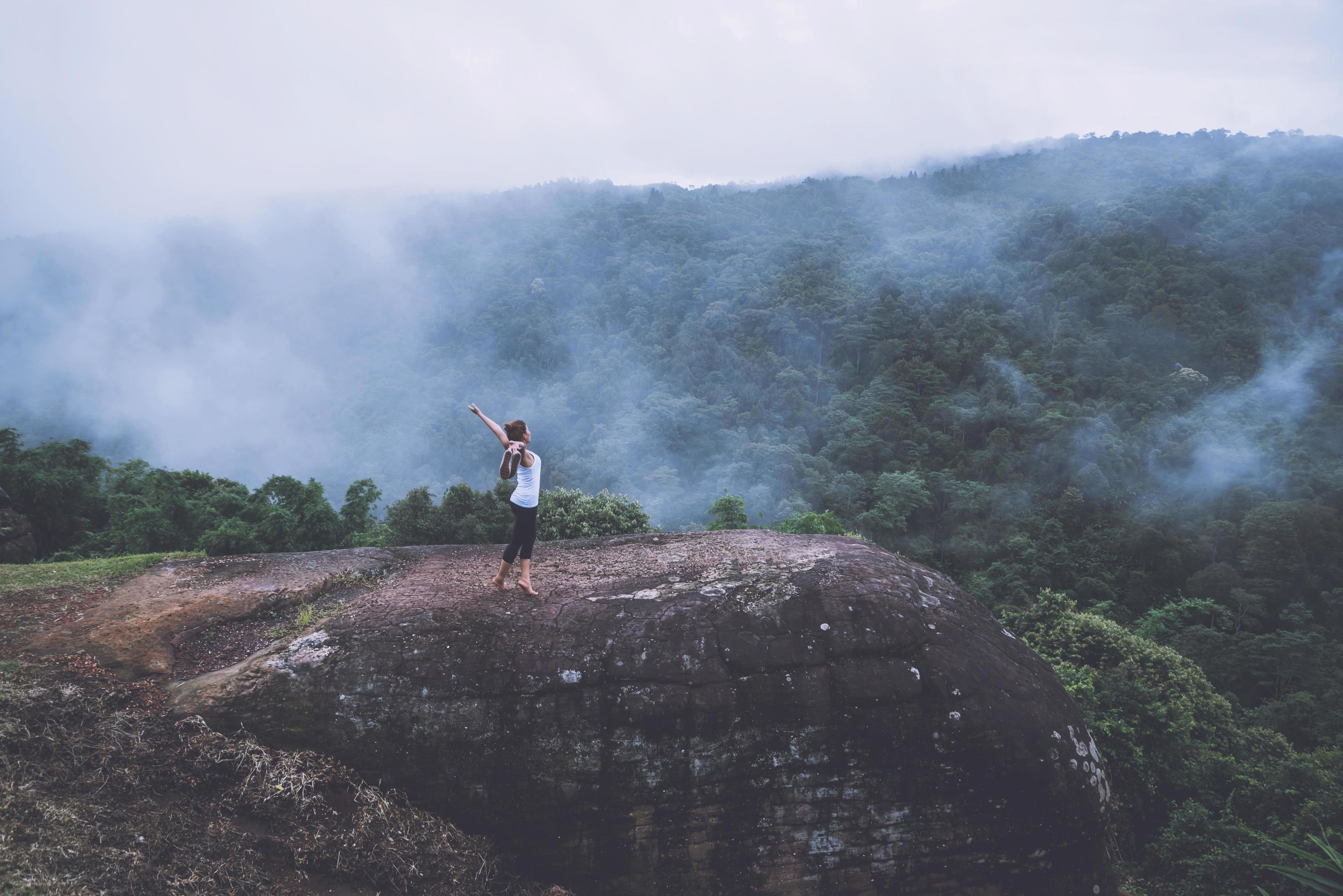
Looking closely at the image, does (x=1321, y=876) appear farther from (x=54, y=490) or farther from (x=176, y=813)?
(x=54, y=490)

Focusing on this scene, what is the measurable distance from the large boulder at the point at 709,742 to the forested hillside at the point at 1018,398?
21.3ft

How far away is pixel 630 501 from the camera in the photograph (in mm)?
17375

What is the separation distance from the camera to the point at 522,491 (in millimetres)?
8242

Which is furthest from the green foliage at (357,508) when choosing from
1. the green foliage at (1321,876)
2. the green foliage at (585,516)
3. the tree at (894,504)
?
the tree at (894,504)

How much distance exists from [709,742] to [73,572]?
992cm

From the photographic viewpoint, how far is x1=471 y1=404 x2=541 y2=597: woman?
8.02m

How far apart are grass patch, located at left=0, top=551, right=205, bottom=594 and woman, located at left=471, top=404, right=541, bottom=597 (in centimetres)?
615

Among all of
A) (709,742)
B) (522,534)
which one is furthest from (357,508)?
(709,742)

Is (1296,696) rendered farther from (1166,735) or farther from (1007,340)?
(1007,340)

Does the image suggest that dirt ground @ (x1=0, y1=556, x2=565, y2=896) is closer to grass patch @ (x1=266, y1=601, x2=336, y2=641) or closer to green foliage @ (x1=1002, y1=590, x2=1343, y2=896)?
grass patch @ (x1=266, y1=601, x2=336, y2=641)

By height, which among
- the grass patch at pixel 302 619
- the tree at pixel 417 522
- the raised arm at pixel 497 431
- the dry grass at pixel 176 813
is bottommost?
the dry grass at pixel 176 813

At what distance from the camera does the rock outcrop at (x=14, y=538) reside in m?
15.2

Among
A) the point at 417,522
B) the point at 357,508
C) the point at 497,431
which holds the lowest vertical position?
the point at 417,522

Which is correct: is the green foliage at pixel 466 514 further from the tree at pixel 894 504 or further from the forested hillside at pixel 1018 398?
the tree at pixel 894 504
